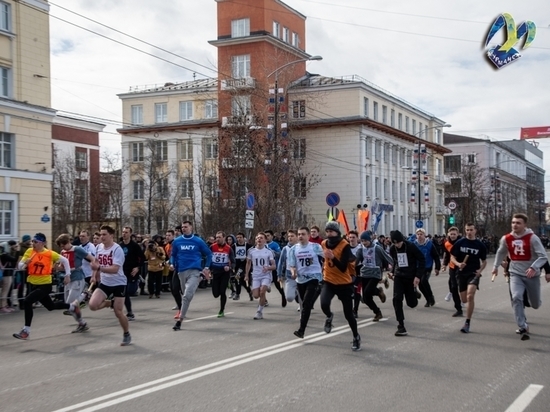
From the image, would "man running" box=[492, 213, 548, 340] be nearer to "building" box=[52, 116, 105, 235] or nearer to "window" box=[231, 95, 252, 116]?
"window" box=[231, 95, 252, 116]

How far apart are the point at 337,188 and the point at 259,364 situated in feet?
173

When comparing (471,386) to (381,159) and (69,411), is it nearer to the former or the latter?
(69,411)

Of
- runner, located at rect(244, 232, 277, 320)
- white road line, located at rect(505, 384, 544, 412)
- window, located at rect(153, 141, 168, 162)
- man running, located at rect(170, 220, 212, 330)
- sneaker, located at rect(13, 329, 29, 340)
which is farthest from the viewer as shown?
window, located at rect(153, 141, 168, 162)

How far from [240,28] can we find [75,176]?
57.4ft

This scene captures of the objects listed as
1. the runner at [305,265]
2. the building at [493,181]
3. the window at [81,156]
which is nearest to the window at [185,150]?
the window at [81,156]

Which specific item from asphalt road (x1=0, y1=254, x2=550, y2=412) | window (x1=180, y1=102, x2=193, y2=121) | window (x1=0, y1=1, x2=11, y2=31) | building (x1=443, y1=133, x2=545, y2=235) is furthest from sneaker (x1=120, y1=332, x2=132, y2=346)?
building (x1=443, y1=133, x2=545, y2=235)

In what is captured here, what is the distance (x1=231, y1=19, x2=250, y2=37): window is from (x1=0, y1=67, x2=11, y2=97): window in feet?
96.3

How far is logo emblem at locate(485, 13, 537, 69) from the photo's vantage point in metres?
20.4

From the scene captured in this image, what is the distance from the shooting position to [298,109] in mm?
59250

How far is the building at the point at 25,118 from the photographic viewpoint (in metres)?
31.7

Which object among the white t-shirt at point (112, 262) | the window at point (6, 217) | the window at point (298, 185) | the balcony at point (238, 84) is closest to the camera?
the white t-shirt at point (112, 262)

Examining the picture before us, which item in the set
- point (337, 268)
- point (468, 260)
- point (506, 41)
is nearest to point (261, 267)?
point (468, 260)

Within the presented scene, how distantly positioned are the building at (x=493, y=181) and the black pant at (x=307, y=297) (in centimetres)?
5465

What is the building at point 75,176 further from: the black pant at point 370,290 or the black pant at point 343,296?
the black pant at point 343,296
